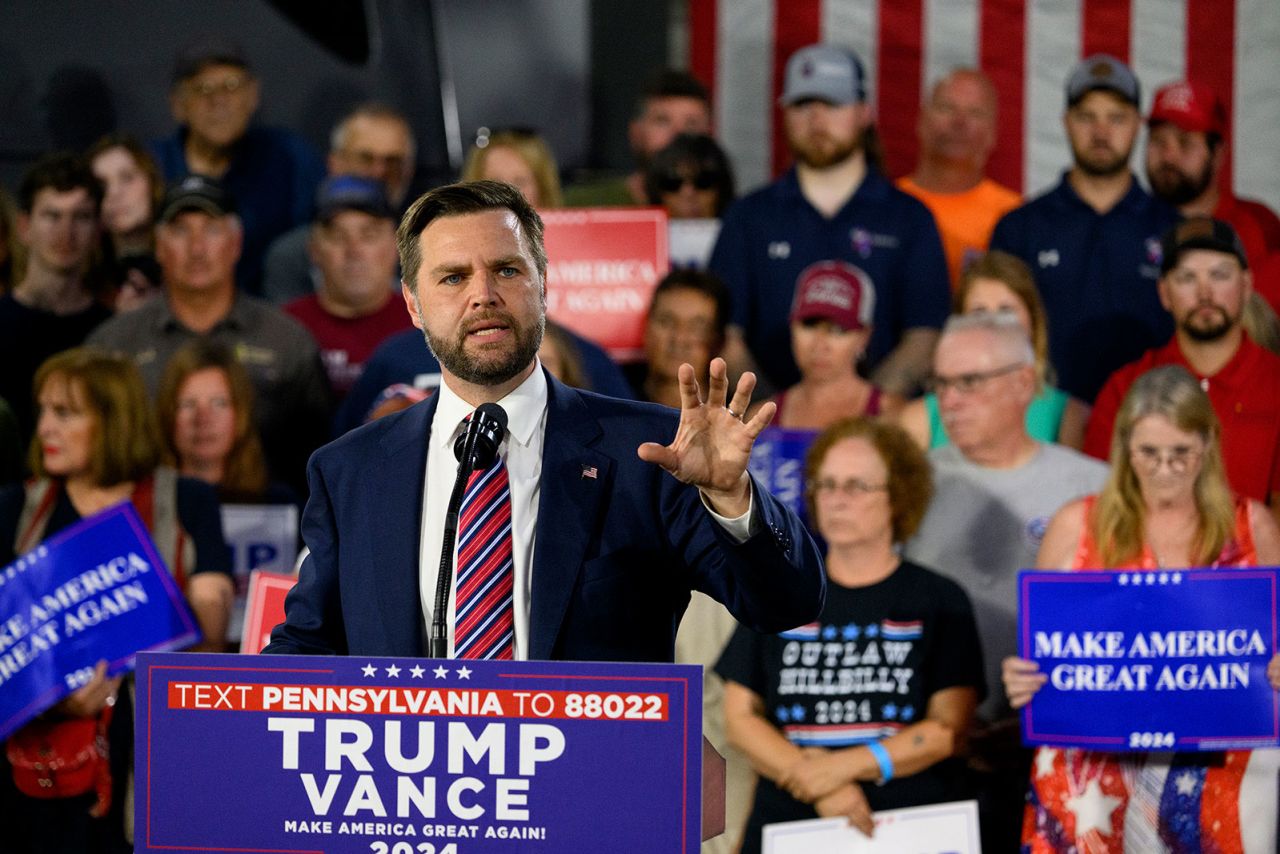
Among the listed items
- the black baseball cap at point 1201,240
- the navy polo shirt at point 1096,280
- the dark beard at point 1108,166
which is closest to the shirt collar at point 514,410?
the black baseball cap at point 1201,240

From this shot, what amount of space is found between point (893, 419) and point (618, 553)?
308 cm

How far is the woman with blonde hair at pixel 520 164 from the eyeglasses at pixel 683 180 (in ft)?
1.17

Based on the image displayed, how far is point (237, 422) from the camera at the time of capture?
5223 millimetres

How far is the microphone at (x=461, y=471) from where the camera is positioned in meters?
2.11

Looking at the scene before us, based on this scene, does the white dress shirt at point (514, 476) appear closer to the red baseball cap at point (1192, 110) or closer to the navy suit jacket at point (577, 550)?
the navy suit jacket at point (577, 550)

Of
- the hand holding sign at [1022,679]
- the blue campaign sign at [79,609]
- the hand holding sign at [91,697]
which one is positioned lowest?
the hand holding sign at [91,697]

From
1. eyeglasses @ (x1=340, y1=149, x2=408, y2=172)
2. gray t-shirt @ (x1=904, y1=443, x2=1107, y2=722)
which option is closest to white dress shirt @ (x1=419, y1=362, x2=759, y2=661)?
gray t-shirt @ (x1=904, y1=443, x2=1107, y2=722)

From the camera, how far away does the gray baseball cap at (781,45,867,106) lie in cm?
585

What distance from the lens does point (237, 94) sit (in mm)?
6488

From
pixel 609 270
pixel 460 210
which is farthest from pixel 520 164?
pixel 460 210

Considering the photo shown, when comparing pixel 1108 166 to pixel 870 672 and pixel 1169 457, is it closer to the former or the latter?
pixel 1169 457

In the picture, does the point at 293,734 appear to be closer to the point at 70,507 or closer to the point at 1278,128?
the point at 70,507

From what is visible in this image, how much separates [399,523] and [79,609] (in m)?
2.33

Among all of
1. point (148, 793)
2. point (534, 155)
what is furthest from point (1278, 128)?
point (148, 793)
